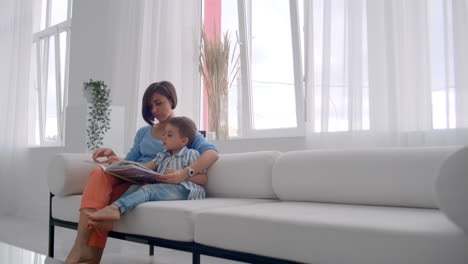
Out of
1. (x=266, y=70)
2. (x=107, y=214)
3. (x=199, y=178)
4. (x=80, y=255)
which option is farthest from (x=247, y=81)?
(x=80, y=255)

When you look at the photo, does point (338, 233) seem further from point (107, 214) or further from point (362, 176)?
point (107, 214)

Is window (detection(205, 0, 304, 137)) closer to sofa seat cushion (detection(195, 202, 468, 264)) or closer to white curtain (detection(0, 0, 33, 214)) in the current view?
sofa seat cushion (detection(195, 202, 468, 264))

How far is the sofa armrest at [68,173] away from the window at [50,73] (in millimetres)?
3318

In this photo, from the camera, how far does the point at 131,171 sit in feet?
7.30

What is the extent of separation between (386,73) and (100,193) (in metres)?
1.68

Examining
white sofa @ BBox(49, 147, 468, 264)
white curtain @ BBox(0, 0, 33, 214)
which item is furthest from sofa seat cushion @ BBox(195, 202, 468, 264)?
white curtain @ BBox(0, 0, 33, 214)

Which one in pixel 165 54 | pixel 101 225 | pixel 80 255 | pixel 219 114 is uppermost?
pixel 165 54

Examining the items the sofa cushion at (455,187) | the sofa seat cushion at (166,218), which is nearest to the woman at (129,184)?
the sofa seat cushion at (166,218)

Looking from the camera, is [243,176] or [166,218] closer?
[166,218]

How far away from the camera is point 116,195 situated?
2350 mm

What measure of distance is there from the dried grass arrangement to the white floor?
1.11 metres

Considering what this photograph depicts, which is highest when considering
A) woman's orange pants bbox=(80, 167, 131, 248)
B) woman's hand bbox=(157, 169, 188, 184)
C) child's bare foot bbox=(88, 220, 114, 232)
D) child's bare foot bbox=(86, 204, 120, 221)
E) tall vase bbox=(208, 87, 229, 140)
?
tall vase bbox=(208, 87, 229, 140)

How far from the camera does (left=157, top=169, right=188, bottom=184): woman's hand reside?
229 cm

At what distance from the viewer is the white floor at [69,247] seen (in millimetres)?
2939
